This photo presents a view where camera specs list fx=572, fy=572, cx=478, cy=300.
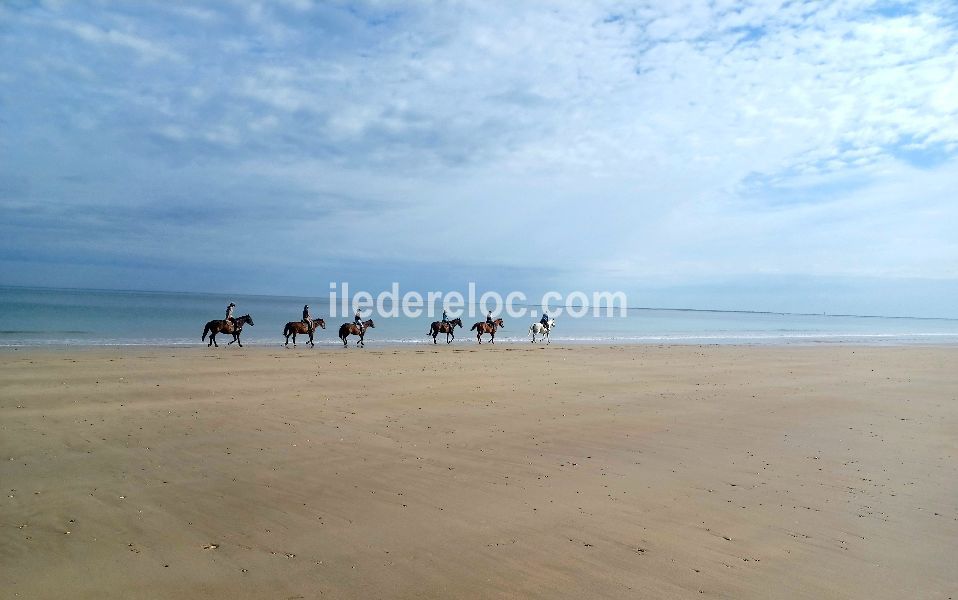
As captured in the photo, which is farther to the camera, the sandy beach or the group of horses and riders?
the group of horses and riders

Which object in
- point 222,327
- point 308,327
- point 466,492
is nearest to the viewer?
point 466,492

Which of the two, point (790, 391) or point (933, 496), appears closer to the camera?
point (933, 496)

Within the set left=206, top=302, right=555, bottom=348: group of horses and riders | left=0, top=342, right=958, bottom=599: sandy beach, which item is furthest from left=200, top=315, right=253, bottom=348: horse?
left=0, top=342, right=958, bottom=599: sandy beach

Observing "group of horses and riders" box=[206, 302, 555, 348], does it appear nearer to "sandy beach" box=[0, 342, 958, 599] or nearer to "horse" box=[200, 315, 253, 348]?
"horse" box=[200, 315, 253, 348]

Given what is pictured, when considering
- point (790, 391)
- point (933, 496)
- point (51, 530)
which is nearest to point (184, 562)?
point (51, 530)

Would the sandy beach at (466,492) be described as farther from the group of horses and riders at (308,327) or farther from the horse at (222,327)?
the group of horses and riders at (308,327)

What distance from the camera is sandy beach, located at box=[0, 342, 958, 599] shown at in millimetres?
4199

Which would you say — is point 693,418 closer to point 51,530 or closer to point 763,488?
point 763,488

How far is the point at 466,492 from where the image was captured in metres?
6.04

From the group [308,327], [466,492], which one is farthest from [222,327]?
[466,492]

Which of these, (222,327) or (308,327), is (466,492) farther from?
(308,327)

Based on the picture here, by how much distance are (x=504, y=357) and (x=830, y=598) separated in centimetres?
1798

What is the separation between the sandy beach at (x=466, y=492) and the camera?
4199mm

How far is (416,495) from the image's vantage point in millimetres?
5930
